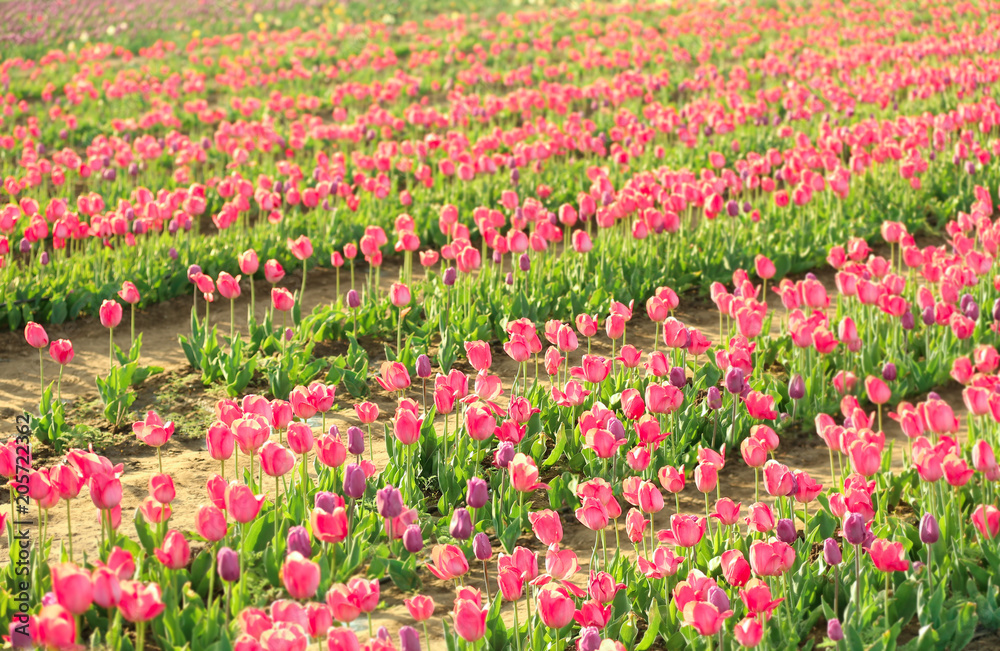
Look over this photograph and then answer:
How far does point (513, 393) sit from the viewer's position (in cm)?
424

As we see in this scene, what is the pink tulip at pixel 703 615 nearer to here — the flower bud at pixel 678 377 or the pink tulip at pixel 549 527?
the pink tulip at pixel 549 527

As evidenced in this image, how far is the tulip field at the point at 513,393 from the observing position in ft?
9.79

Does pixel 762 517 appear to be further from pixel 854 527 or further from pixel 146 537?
pixel 146 537

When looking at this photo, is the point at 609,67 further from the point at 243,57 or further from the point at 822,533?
the point at 822,533

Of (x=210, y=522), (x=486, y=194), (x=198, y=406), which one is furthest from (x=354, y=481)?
(x=486, y=194)

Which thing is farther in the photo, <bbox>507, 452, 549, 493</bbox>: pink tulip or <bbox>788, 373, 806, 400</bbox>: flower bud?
<bbox>788, 373, 806, 400</bbox>: flower bud

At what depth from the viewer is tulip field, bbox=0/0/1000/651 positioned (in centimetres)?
298

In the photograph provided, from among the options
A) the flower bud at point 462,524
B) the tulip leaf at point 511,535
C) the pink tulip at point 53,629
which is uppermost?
Result: the pink tulip at point 53,629

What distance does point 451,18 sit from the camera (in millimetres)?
22734

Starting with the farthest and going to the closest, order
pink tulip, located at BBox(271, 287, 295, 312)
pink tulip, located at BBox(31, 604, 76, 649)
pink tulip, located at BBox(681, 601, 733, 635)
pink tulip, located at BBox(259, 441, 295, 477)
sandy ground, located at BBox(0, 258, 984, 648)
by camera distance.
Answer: pink tulip, located at BBox(271, 287, 295, 312), sandy ground, located at BBox(0, 258, 984, 648), pink tulip, located at BBox(259, 441, 295, 477), pink tulip, located at BBox(681, 601, 733, 635), pink tulip, located at BBox(31, 604, 76, 649)

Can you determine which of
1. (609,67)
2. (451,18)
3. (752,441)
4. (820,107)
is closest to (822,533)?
(752,441)

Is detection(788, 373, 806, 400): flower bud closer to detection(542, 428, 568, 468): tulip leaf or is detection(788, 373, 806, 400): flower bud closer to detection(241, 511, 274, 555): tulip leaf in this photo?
detection(542, 428, 568, 468): tulip leaf

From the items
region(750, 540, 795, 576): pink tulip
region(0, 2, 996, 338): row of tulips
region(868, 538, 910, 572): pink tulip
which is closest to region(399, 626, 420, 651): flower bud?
region(750, 540, 795, 576): pink tulip

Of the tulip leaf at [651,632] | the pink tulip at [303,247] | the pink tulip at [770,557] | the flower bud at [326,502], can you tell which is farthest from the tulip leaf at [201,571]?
the pink tulip at [303,247]
